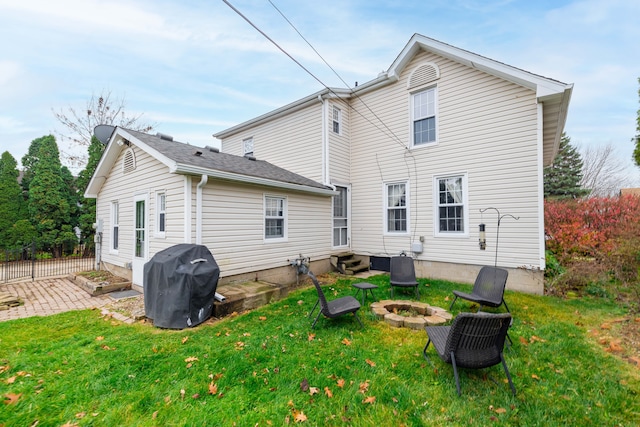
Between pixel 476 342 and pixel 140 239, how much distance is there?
846 centimetres

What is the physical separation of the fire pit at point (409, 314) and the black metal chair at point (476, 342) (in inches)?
63.6

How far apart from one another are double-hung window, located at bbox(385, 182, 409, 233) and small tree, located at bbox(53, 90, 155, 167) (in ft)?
62.1

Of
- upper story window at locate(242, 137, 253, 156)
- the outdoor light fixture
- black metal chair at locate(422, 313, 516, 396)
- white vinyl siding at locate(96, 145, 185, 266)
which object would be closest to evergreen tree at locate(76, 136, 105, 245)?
white vinyl siding at locate(96, 145, 185, 266)

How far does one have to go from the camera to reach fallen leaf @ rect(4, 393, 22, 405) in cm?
270

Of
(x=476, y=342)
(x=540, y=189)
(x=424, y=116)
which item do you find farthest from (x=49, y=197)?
(x=540, y=189)

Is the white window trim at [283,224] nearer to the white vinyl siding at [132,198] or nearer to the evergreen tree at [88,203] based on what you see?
the white vinyl siding at [132,198]

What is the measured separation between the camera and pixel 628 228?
18.3 feet

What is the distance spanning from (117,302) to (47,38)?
775 centimetres

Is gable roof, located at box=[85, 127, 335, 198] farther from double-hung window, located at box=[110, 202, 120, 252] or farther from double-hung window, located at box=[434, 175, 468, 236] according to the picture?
double-hung window, located at box=[434, 175, 468, 236]

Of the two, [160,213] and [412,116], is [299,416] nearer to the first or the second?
[160,213]

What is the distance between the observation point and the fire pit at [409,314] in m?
4.56

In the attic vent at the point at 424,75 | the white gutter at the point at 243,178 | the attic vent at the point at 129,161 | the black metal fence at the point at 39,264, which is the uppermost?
the attic vent at the point at 424,75

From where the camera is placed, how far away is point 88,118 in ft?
55.7

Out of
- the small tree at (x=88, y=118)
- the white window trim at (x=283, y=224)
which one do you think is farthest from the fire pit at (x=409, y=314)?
the small tree at (x=88, y=118)
